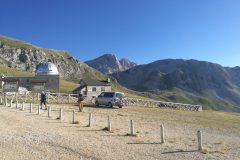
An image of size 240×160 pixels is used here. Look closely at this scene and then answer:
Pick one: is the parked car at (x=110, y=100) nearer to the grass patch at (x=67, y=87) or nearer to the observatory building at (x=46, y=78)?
the observatory building at (x=46, y=78)

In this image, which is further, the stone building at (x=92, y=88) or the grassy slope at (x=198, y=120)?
the stone building at (x=92, y=88)

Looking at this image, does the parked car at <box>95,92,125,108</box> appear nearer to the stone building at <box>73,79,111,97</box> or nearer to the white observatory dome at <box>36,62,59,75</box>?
the stone building at <box>73,79,111,97</box>

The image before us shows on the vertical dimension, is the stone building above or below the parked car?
above

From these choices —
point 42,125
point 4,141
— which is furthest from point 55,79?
point 4,141

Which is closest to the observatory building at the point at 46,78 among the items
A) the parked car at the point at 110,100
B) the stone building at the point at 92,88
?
the stone building at the point at 92,88

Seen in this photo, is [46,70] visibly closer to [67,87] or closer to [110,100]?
[67,87]

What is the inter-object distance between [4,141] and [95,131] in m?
7.06

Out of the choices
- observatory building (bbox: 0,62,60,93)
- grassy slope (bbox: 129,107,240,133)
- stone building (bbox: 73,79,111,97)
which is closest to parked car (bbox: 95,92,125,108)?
grassy slope (bbox: 129,107,240,133)

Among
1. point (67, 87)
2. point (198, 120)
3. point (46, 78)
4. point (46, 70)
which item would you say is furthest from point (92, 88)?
point (198, 120)

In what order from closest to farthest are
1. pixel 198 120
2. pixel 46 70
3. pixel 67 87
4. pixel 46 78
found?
1. pixel 198 120
2. pixel 46 78
3. pixel 46 70
4. pixel 67 87

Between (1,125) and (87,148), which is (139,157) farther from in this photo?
(1,125)

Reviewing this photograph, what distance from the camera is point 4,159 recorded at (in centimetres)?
1507

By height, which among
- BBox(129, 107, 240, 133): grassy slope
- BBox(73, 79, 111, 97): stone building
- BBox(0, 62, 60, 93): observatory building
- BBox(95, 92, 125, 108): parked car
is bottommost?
BBox(129, 107, 240, 133): grassy slope

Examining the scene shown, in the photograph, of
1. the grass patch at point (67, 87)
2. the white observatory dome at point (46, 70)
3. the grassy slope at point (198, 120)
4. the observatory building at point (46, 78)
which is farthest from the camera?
the grass patch at point (67, 87)
